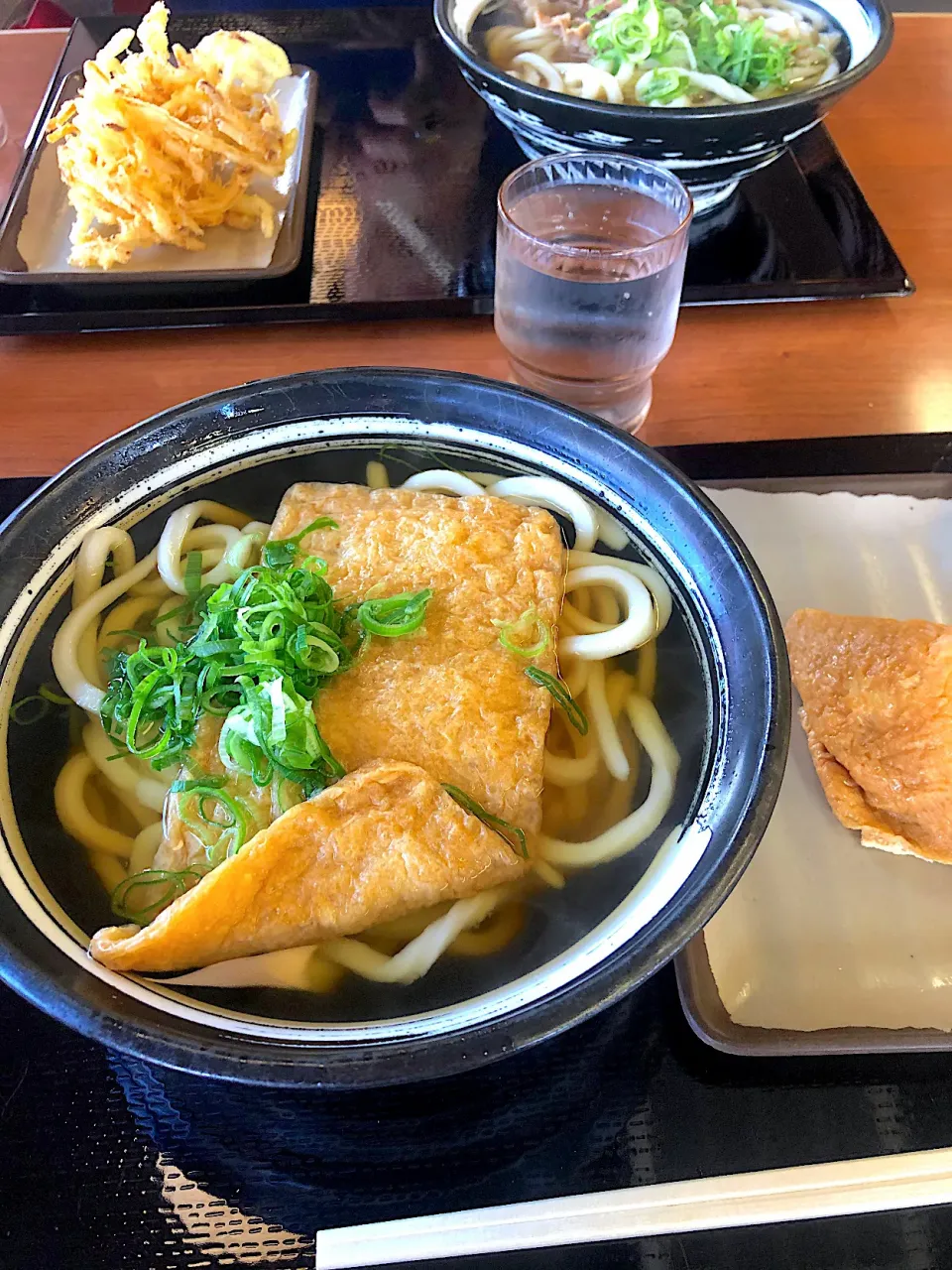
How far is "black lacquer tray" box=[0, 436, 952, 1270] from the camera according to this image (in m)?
0.93

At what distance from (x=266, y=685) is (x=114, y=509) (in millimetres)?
392

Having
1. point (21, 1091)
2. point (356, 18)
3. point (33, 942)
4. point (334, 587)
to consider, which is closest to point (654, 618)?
point (334, 587)

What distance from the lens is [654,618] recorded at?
47.9 inches

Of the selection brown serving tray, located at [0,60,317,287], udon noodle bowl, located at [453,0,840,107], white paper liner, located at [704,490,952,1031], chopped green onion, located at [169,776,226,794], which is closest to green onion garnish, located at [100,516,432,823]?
chopped green onion, located at [169,776,226,794]

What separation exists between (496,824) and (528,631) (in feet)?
0.91

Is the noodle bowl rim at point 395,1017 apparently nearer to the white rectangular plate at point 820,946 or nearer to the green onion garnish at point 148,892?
the green onion garnish at point 148,892

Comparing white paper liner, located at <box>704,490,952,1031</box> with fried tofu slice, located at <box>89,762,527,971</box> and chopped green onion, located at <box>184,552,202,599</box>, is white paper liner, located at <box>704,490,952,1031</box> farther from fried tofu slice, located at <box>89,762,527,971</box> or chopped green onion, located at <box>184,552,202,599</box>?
chopped green onion, located at <box>184,552,202,599</box>

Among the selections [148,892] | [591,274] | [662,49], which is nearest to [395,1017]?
[148,892]

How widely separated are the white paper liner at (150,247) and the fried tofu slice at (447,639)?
97 centimetres

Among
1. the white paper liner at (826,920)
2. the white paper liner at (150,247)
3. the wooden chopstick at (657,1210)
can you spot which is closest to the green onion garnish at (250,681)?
the wooden chopstick at (657,1210)

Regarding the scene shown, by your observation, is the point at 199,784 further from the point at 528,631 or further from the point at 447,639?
the point at 528,631

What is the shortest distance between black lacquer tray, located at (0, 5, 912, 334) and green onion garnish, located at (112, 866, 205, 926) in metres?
1.33

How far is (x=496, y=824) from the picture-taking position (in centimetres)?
108

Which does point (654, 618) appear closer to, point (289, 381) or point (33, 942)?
point (289, 381)
